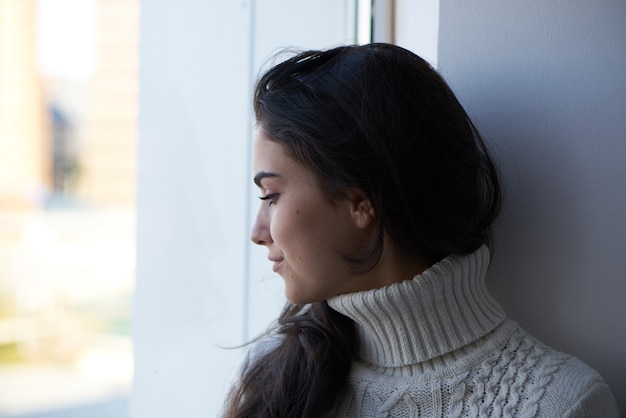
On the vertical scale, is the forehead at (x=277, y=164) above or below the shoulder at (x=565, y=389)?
above

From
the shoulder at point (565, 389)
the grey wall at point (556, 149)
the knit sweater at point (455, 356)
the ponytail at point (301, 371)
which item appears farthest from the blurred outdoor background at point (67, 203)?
the shoulder at point (565, 389)

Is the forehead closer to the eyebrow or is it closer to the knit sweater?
the eyebrow

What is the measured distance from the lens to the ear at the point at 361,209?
109 centimetres

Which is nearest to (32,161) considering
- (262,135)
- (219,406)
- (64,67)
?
(64,67)

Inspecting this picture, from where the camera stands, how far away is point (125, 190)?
4.16ft

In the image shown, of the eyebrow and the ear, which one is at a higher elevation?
the eyebrow

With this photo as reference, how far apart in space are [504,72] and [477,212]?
23cm

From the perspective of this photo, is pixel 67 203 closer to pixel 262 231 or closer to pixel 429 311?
pixel 262 231

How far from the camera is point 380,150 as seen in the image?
1067mm

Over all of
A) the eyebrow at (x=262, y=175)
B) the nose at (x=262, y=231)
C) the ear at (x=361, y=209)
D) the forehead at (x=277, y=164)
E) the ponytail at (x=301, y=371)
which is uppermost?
the forehead at (x=277, y=164)

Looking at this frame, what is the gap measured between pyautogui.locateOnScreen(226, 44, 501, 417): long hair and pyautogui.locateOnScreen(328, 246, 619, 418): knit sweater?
6 centimetres

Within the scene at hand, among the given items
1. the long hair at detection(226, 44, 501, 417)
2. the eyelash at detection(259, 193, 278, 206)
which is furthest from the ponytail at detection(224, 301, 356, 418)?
the eyelash at detection(259, 193, 278, 206)

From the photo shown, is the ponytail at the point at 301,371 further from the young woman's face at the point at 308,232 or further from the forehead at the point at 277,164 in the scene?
the forehead at the point at 277,164

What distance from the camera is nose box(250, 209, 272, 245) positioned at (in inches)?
44.5
